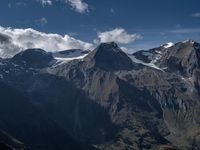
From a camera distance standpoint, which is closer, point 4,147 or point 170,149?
point 170,149

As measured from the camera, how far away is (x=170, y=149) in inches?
1896

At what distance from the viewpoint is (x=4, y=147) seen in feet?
176

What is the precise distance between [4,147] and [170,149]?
62.5 feet
